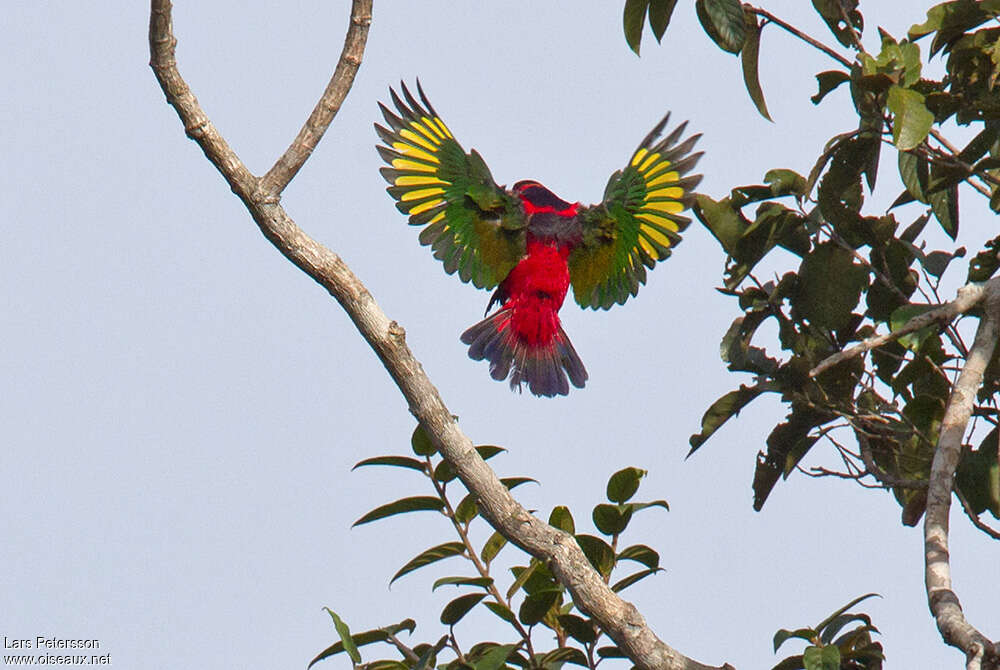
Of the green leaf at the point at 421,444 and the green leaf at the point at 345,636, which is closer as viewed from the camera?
the green leaf at the point at 345,636

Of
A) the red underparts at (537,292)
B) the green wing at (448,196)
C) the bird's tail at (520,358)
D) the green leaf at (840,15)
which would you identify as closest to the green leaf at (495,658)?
the green leaf at (840,15)

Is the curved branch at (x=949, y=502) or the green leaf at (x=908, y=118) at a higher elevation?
the green leaf at (x=908, y=118)

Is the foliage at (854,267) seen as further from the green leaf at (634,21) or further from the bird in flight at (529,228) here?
the bird in flight at (529,228)

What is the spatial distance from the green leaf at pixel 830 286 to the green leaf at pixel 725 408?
19cm

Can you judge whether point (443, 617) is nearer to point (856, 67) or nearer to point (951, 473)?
point (951, 473)

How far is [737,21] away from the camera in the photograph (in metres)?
2.29

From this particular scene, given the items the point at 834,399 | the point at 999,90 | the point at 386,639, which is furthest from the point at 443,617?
the point at 999,90

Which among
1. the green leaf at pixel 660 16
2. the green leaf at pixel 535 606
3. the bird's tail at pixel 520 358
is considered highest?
the bird's tail at pixel 520 358

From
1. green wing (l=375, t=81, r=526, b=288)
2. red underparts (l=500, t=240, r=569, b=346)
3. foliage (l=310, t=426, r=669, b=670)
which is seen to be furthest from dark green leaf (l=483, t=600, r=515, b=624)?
red underparts (l=500, t=240, r=569, b=346)

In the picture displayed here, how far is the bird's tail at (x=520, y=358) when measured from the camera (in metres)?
4.64

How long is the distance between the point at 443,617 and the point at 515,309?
2584 mm

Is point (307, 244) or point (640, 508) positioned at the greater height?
point (307, 244)

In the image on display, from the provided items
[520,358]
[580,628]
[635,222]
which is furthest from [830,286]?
[520,358]

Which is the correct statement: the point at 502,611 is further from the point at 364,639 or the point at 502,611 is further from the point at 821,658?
the point at 821,658
